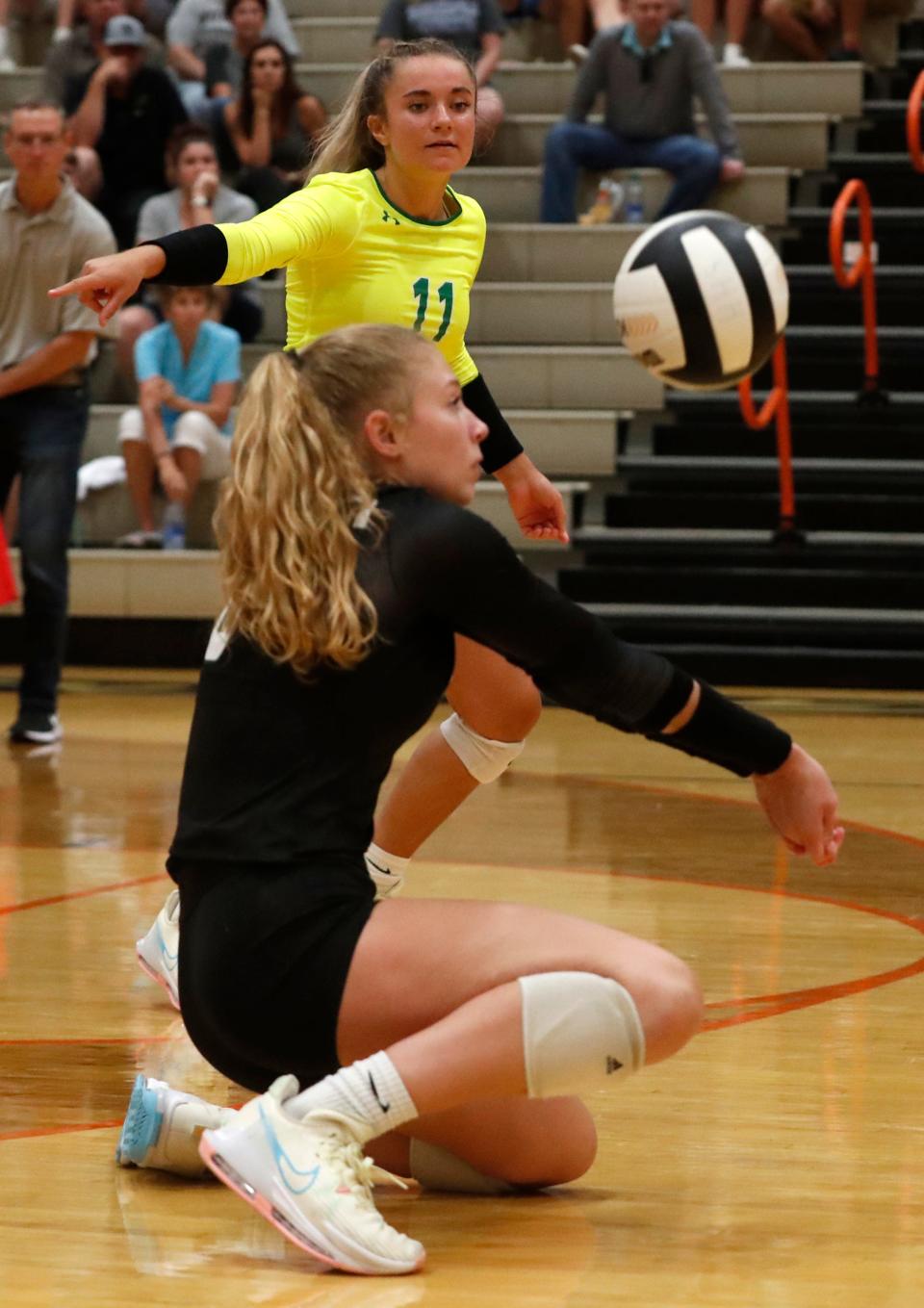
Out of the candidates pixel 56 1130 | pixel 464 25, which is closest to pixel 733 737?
pixel 56 1130

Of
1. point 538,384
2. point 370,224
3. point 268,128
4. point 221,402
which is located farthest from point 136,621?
point 370,224

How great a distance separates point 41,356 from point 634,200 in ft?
13.9

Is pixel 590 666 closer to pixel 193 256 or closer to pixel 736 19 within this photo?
pixel 193 256

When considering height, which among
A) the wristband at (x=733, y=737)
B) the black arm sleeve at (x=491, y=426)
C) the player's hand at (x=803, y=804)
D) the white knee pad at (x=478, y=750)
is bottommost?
the white knee pad at (x=478, y=750)

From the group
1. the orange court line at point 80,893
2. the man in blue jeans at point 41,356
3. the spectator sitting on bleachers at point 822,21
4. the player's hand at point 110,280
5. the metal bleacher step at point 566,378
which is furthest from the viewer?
the spectator sitting on bleachers at point 822,21

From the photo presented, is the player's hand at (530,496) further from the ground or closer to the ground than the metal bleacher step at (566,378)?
further from the ground

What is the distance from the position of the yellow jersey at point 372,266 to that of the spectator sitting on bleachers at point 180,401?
4.96 metres

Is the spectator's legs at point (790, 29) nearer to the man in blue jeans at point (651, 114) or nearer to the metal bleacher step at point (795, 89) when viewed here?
the metal bleacher step at point (795, 89)

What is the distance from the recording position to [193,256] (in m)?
3.31

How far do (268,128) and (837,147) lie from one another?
9.13 ft

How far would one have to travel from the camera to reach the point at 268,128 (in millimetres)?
10312

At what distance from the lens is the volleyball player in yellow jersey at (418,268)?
3.64 metres

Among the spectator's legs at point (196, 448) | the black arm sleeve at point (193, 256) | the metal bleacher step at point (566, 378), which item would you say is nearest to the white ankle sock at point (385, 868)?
the black arm sleeve at point (193, 256)

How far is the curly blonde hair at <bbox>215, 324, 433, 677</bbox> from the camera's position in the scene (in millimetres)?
2381
